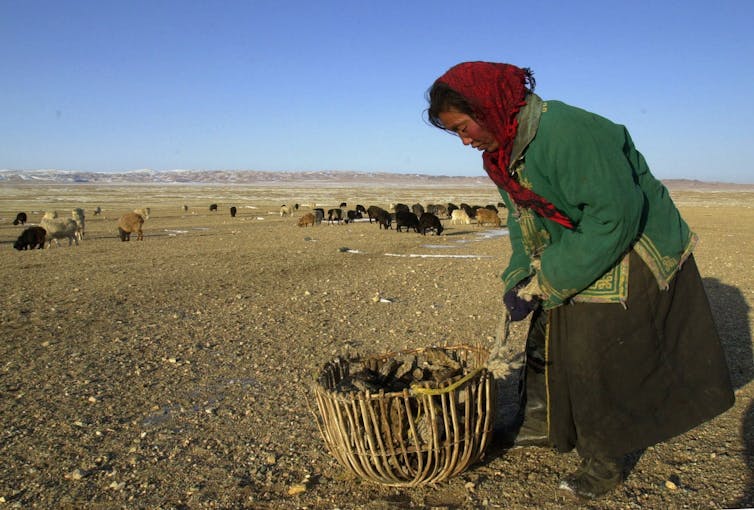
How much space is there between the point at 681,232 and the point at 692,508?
1.30 meters

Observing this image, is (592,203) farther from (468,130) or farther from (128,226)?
(128,226)

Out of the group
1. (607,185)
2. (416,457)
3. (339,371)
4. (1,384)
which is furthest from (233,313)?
(607,185)

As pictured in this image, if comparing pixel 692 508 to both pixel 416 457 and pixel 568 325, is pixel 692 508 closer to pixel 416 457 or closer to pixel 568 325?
pixel 568 325

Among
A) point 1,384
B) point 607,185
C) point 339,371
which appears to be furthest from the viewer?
point 1,384

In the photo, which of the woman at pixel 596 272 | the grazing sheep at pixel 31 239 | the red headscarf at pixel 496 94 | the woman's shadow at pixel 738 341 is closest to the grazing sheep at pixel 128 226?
the grazing sheep at pixel 31 239

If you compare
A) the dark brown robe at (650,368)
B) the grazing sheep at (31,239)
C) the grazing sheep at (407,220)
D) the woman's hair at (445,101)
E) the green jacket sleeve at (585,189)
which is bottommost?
the grazing sheep at (31,239)

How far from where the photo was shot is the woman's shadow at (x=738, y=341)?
3.07m

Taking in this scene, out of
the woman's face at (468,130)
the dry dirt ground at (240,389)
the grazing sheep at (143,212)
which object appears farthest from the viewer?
the grazing sheep at (143,212)

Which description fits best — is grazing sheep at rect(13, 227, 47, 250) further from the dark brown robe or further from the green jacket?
the dark brown robe

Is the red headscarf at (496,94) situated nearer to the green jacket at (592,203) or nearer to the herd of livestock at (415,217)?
the green jacket at (592,203)

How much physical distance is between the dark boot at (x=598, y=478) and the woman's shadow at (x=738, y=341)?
0.59m

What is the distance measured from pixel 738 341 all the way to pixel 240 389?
4571 millimetres

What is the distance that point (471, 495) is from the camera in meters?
2.74

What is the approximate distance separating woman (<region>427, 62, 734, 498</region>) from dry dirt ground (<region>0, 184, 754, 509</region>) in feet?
1.66
